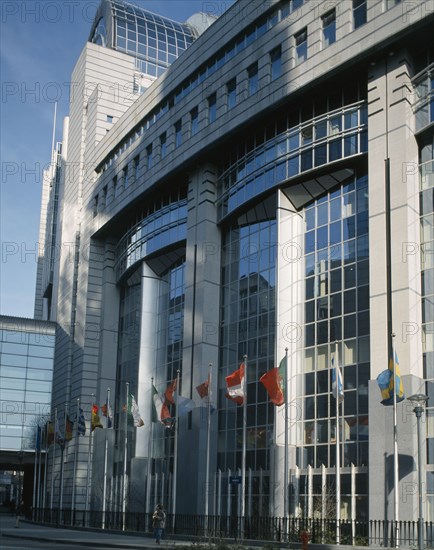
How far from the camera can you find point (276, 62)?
156ft

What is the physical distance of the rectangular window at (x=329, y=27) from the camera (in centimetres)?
4371

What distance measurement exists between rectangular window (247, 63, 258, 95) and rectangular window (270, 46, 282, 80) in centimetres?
154

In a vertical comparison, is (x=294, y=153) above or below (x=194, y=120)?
below

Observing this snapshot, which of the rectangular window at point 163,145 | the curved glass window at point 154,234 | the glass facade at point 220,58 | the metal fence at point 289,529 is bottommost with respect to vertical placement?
the metal fence at point 289,529

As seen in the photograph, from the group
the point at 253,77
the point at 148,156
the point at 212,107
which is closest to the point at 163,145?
the point at 148,156

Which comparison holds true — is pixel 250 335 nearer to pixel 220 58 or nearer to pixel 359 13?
pixel 220 58

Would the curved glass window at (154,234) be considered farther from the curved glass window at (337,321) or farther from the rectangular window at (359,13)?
the rectangular window at (359,13)

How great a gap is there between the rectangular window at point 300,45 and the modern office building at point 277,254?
14 centimetres

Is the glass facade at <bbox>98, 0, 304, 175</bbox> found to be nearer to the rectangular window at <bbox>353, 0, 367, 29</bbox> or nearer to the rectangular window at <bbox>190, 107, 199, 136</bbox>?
the rectangular window at <bbox>190, 107, 199, 136</bbox>

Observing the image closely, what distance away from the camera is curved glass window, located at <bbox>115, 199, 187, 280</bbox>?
5750 centimetres

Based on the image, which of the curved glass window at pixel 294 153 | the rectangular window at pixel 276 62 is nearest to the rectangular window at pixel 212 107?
the curved glass window at pixel 294 153

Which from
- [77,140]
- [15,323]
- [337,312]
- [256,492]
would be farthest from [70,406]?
[337,312]

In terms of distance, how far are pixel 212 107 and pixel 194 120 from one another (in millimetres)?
2361

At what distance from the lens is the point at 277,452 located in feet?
139
